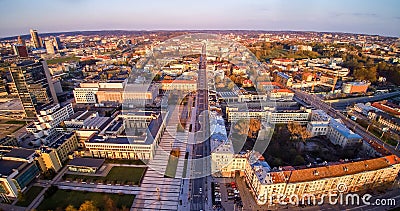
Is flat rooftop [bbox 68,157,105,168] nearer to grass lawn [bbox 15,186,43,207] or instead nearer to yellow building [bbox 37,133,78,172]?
yellow building [bbox 37,133,78,172]

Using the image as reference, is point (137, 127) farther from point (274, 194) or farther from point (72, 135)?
point (274, 194)

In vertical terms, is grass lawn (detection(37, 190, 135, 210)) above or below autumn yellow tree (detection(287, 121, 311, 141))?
below

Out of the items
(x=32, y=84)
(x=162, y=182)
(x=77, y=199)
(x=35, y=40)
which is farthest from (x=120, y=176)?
(x=35, y=40)

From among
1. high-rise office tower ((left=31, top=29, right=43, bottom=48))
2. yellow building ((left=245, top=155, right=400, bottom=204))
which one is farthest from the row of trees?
high-rise office tower ((left=31, top=29, right=43, bottom=48))

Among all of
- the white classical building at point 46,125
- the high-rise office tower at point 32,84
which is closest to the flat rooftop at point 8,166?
the white classical building at point 46,125

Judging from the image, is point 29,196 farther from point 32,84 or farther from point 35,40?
point 35,40

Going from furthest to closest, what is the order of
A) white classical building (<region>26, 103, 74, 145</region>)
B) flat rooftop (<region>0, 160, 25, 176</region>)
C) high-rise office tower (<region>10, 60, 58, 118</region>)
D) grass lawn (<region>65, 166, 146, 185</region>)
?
high-rise office tower (<region>10, 60, 58, 118</region>) < white classical building (<region>26, 103, 74, 145</region>) < grass lawn (<region>65, 166, 146, 185</region>) < flat rooftop (<region>0, 160, 25, 176</region>)
